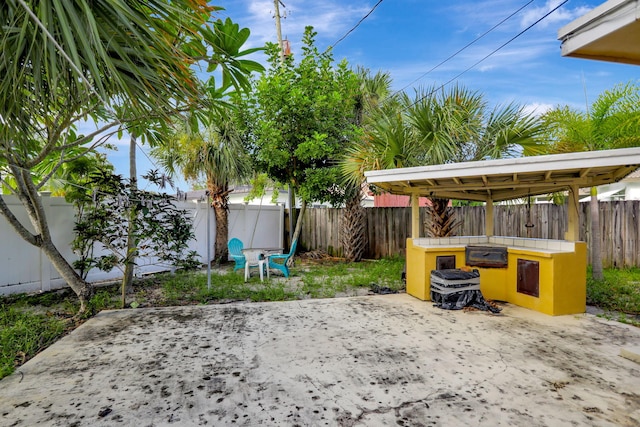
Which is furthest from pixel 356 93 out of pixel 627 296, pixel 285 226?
pixel 627 296

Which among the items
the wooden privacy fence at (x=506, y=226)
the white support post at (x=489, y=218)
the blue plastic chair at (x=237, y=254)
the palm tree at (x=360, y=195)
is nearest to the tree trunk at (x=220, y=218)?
the blue plastic chair at (x=237, y=254)

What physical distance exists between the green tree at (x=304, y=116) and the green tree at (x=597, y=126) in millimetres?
4463

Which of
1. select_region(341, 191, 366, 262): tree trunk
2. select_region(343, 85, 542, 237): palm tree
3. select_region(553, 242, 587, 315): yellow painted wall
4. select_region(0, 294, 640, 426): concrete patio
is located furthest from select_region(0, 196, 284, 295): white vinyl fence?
select_region(553, 242, 587, 315): yellow painted wall

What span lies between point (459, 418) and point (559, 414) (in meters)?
0.70

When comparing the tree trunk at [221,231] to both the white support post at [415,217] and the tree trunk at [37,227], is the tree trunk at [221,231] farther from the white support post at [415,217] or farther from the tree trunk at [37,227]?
the white support post at [415,217]

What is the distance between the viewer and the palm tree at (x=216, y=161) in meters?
8.82

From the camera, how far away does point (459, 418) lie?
226cm

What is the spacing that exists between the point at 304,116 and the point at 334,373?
670 cm

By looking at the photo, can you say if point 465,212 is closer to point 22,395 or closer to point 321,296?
point 321,296

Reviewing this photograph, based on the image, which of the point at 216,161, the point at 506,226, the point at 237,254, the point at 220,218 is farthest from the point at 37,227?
the point at 506,226

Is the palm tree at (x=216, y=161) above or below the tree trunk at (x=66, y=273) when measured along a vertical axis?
above

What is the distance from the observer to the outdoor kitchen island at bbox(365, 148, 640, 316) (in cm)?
416

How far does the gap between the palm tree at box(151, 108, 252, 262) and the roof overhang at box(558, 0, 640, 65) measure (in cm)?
765

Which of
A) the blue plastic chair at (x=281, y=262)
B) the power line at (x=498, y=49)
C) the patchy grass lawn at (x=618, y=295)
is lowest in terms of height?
the patchy grass lawn at (x=618, y=295)
